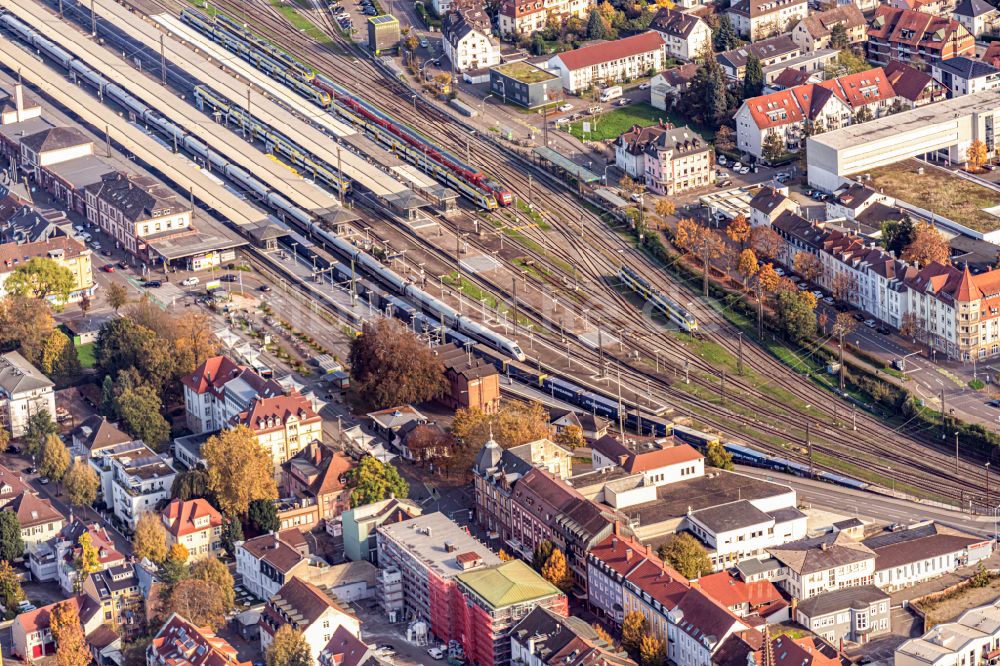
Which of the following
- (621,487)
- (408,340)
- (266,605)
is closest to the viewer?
(266,605)

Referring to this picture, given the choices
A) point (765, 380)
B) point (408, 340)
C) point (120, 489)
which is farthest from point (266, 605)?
point (765, 380)

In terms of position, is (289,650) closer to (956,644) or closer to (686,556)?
(686,556)

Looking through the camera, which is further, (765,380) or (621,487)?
(765,380)

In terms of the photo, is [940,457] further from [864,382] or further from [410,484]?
[410,484]

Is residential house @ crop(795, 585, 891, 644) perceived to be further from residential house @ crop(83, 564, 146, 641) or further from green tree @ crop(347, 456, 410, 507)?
residential house @ crop(83, 564, 146, 641)

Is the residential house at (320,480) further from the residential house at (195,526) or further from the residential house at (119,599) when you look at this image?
the residential house at (119,599)

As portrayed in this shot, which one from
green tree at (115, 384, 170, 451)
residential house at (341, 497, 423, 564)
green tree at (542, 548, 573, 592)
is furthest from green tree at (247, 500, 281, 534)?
green tree at (542, 548, 573, 592)

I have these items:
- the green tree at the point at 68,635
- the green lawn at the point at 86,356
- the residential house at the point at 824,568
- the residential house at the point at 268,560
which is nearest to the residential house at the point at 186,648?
the green tree at the point at 68,635
